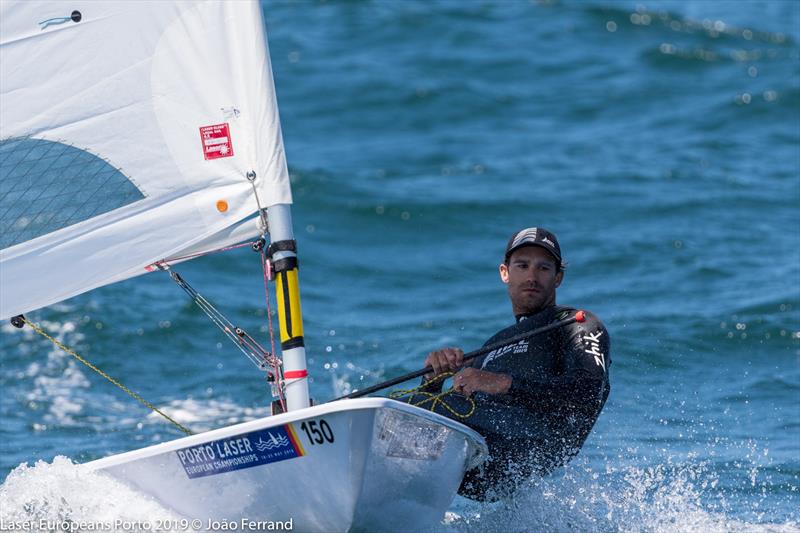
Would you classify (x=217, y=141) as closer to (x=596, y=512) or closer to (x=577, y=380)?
(x=577, y=380)

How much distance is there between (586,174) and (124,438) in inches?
240

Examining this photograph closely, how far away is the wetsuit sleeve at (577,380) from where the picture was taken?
155 inches

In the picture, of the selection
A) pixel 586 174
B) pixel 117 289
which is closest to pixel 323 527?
pixel 117 289

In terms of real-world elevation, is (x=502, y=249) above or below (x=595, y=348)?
below

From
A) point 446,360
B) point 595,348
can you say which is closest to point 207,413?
point 446,360

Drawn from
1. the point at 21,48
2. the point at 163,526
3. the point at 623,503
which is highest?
the point at 21,48

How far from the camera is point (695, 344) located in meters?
7.30

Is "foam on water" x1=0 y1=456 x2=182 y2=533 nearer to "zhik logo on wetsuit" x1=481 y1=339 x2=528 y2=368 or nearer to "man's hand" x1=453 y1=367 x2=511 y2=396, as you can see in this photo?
"man's hand" x1=453 y1=367 x2=511 y2=396

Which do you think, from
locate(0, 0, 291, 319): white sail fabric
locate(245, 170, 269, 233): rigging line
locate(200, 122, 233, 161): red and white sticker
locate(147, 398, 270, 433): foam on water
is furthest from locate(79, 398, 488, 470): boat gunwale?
locate(147, 398, 270, 433): foam on water

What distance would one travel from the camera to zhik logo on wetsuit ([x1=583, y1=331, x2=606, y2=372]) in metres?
4.00

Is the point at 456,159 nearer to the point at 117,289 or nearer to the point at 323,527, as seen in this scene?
the point at 117,289

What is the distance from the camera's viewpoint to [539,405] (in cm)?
403

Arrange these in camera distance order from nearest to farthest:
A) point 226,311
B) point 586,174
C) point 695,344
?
1. point 695,344
2. point 226,311
3. point 586,174

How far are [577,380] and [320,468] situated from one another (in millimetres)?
1006
